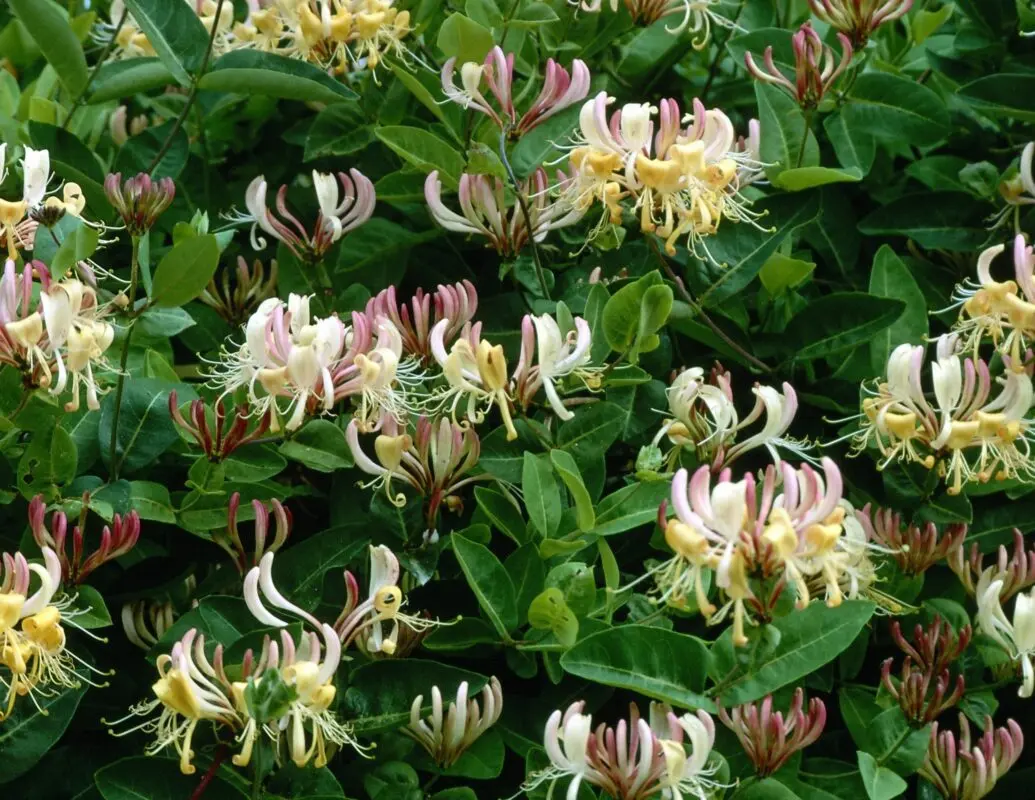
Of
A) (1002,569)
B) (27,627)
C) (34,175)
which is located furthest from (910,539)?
(34,175)

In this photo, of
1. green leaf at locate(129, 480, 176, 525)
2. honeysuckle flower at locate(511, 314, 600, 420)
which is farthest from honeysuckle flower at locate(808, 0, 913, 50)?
green leaf at locate(129, 480, 176, 525)

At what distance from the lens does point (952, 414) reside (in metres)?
1.23

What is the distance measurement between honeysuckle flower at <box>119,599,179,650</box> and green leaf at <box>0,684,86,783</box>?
10cm

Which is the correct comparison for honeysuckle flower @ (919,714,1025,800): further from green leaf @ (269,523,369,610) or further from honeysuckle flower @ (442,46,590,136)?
honeysuckle flower @ (442,46,590,136)

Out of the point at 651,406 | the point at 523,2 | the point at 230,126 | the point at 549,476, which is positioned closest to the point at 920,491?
the point at 651,406

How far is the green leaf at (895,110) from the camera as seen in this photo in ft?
5.08

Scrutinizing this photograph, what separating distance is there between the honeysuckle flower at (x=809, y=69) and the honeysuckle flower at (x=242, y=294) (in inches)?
21.3

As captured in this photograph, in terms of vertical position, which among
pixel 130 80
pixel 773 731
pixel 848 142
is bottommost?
pixel 773 731

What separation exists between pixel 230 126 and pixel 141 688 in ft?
2.52

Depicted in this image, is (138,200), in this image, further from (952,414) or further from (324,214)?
(952,414)

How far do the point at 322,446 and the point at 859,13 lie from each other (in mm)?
672

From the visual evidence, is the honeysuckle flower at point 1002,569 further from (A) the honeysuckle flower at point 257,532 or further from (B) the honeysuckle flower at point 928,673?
(A) the honeysuckle flower at point 257,532

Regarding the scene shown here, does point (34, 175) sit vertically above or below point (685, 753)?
above

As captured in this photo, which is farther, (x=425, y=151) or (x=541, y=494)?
(x=425, y=151)
